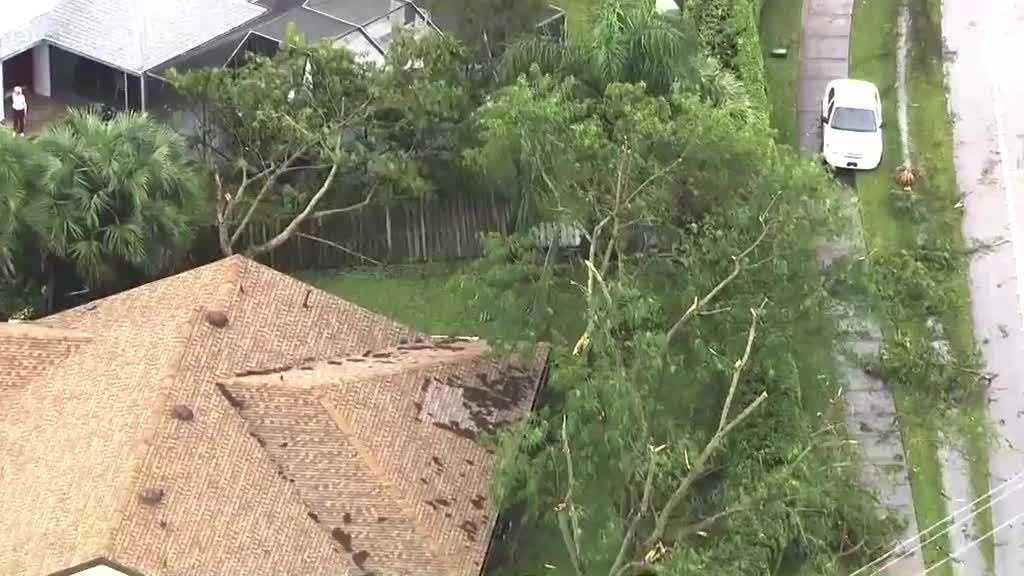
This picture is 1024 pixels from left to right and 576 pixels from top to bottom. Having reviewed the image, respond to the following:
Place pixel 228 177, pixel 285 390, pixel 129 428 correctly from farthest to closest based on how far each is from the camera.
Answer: pixel 228 177 → pixel 285 390 → pixel 129 428

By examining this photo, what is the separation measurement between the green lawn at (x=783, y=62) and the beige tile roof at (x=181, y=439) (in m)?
16.0

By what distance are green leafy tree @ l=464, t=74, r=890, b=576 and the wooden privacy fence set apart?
465 centimetres

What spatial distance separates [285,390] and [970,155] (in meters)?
21.8

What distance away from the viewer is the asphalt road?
2817cm

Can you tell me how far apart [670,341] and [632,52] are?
7.94 metres

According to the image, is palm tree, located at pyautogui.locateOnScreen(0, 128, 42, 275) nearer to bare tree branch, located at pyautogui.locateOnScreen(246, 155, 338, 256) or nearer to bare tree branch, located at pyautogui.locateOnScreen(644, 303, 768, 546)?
bare tree branch, located at pyautogui.locateOnScreen(246, 155, 338, 256)

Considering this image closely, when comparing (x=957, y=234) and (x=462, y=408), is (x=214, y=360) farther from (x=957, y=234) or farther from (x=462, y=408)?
(x=957, y=234)

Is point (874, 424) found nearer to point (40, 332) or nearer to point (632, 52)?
point (632, 52)

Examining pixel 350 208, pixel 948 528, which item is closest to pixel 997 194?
pixel 948 528

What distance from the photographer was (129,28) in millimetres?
35000

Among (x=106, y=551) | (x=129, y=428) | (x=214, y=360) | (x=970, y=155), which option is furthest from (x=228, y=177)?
(x=970, y=155)

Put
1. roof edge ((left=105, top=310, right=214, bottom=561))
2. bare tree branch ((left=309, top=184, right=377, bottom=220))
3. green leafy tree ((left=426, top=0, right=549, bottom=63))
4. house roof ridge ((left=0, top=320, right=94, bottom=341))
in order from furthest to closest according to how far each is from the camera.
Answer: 1. green leafy tree ((left=426, top=0, right=549, bottom=63))
2. bare tree branch ((left=309, top=184, right=377, bottom=220))
3. house roof ridge ((left=0, top=320, right=94, bottom=341))
4. roof edge ((left=105, top=310, right=214, bottom=561))

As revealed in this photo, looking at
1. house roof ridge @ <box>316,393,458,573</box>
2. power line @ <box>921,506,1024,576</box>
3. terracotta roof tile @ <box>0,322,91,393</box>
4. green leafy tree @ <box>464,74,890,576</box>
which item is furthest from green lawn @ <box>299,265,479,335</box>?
power line @ <box>921,506,1024,576</box>

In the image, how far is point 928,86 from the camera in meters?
38.7
